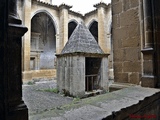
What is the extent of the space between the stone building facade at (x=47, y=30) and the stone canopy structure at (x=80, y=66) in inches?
172

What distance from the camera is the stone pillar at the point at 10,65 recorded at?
0.83 meters

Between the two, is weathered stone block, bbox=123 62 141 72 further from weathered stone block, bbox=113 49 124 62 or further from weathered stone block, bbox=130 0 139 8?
weathered stone block, bbox=130 0 139 8

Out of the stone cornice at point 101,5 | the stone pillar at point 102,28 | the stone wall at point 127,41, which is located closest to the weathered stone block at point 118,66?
the stone wall at point 127,41

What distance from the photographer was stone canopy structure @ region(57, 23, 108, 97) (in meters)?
5.77

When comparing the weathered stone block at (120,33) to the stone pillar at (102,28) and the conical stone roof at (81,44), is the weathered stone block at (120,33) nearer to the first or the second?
the conical stone roof at (81,44)

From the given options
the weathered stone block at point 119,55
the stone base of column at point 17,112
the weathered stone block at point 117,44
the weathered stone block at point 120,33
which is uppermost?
the weathered stone block at point 120,33

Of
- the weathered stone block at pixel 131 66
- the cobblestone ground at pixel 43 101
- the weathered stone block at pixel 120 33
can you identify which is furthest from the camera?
the cobblestone ground at pixel 43 101

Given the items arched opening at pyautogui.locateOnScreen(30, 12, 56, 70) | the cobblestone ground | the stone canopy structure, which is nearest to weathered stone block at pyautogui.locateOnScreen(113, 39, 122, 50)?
the cobblestone ground

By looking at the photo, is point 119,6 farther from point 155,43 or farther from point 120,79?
point 120,79

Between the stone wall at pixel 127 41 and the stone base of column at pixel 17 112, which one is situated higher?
the stone wall at pixel 127 41

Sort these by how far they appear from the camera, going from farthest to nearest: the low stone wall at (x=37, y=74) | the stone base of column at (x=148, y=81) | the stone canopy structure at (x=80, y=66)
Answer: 1. the low stone wall at (x=37, y=74)
2. the stone canopy structure at (x=80, y=66)
3. the stone base of column at (x=148, y=81)

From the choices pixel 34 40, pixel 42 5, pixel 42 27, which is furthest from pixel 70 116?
pixel 42 27

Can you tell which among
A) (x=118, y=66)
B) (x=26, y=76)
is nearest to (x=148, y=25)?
(x=118, y=66)

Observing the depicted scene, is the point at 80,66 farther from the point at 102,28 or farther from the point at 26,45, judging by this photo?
the point at 102,28
